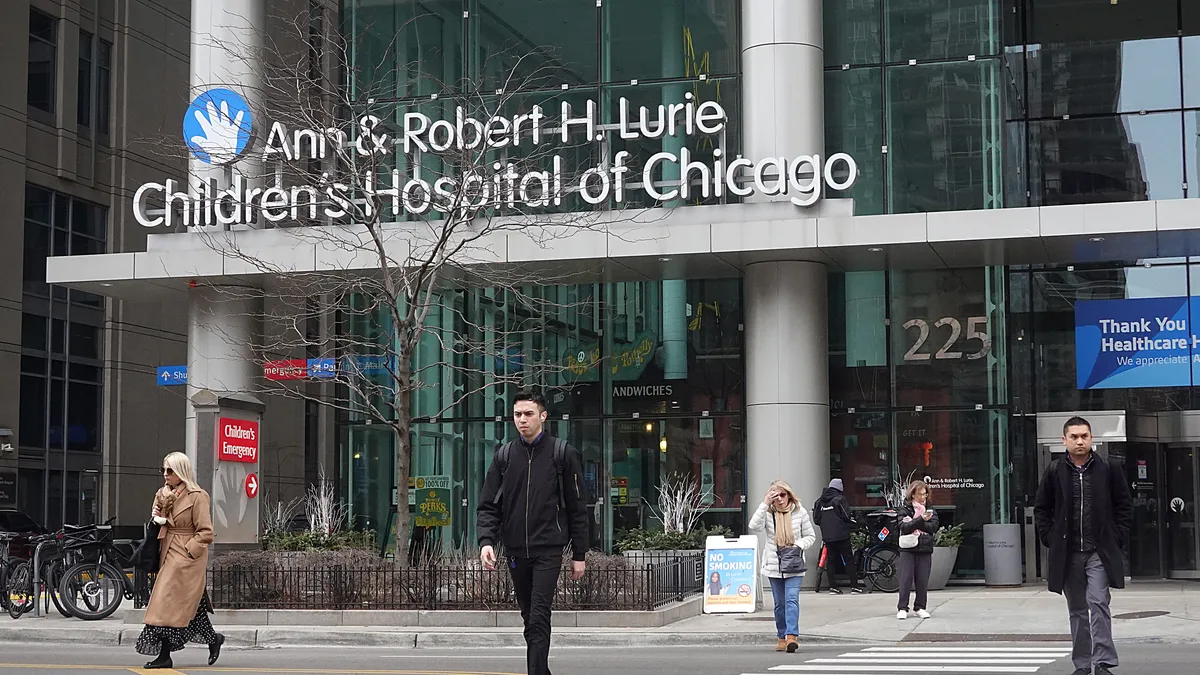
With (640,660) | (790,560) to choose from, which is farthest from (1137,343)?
(640,660)

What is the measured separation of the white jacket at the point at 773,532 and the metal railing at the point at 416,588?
251 centimetres

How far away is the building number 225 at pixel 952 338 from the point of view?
1059 inches

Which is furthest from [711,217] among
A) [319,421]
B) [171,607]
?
[319,421]

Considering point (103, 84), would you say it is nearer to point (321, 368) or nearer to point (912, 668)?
point (321, 368)

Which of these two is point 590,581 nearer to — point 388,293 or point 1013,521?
point 388,293

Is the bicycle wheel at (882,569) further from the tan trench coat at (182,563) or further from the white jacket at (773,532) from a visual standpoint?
the tan trench coat at (182,563)

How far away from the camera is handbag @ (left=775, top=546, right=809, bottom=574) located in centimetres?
1492

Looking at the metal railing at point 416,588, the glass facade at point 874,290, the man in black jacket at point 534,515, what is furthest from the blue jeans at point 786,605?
the glass facade at point 874,290

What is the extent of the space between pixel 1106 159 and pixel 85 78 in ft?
95.5

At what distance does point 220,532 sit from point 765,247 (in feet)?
29.7

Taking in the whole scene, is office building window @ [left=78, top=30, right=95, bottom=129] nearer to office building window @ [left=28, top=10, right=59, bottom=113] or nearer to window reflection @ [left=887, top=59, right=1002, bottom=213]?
office building window @ [left=28, top=10, right=59, bottom=113]

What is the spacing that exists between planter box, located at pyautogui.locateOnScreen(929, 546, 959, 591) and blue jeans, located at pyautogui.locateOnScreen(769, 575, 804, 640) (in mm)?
9457

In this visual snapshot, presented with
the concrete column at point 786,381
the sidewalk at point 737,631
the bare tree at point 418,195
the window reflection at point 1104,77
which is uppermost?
the window reflection at point 1104,77

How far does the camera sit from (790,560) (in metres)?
15.0
